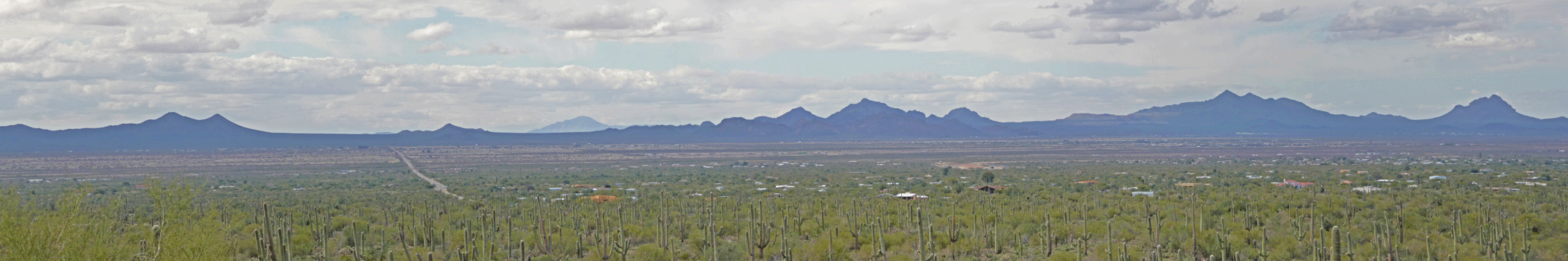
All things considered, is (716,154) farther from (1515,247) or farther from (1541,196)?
(1515,247)

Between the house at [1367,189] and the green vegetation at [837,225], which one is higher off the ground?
the green vegetation at [837,225]

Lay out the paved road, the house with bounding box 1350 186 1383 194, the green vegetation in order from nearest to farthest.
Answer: the green vegetation
the house with bounding box 1350 186 1383 194
the paved road

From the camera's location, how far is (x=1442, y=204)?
34.6 metres

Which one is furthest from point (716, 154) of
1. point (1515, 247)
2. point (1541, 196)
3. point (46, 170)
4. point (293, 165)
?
point (1515, 247)

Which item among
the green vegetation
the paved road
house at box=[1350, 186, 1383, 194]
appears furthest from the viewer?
the paved road

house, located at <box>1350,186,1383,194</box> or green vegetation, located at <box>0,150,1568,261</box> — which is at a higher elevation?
green vegetation, located at <box>0,150,1568,261</box>

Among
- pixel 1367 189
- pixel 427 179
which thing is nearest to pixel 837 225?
pixel 1367 189

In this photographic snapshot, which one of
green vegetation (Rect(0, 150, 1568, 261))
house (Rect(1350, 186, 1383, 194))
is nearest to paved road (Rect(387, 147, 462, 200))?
green vegetation (Rect(0, 150, 1568, 261))

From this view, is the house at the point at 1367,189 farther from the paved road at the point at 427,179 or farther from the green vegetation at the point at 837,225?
the paved road at the point at 427,179

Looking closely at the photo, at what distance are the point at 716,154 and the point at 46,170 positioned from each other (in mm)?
86203

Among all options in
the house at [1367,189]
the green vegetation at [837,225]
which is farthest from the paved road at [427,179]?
the house at [1367,189]

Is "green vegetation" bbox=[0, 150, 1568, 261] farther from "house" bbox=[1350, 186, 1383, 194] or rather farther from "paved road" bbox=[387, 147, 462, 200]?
"paved road" bbox=[387, 147, 462, 200]

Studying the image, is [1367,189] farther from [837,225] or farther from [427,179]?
[427,179]

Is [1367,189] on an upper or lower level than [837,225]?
lower
